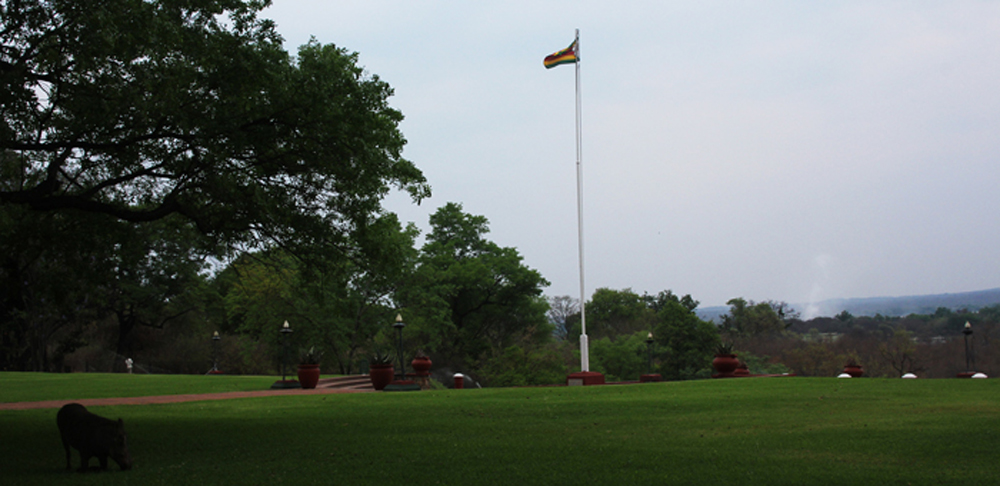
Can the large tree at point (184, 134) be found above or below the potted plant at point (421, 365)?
above

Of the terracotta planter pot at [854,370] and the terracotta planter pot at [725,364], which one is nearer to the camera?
the terracotta planter pot at [854,370]

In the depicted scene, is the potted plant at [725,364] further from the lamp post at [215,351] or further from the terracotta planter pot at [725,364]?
the lamp post at [215,351]

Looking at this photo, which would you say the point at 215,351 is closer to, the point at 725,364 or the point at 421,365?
the point at 421,365

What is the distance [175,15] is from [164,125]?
1569 millimetres

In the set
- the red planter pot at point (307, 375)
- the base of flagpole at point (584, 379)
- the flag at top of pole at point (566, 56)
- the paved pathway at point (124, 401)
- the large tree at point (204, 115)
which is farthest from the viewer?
the flag at top of pole at point (566, 56)

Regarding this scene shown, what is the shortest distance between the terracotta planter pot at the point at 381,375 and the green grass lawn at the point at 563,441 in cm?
789

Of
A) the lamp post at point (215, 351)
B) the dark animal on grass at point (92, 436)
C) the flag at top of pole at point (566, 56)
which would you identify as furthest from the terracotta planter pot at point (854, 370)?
the lamp post at point (215, 351)

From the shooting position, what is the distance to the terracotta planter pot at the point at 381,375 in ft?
77.9

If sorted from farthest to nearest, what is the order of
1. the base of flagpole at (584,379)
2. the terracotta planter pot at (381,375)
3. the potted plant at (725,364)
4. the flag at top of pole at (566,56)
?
the flag at top of pole at (566,56)
the potted plant at (725,364)
the base of flagpole at (584,379)
the terracotta planter pot at (381,375)

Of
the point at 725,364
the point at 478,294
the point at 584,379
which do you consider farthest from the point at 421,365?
the point at 478,294

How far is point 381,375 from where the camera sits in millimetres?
23766

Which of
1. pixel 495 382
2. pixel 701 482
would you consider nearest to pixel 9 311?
pixel 495 382

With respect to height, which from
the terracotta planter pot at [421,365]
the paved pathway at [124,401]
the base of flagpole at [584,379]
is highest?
the terracotta planter pot at [421,365]

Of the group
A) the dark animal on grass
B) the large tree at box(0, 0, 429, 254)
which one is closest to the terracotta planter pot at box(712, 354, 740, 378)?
the large tree at box(0, 0, 429, 254)
